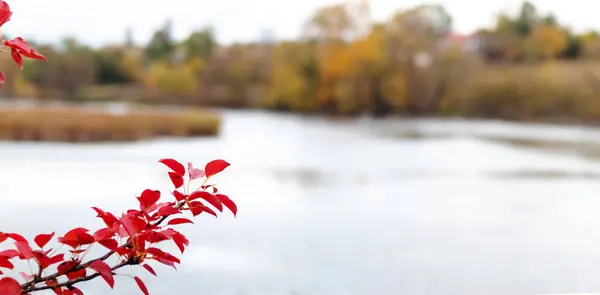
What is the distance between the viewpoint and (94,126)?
7.46m

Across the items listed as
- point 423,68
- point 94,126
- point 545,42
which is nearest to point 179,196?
point 94,126

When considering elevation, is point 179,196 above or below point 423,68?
above

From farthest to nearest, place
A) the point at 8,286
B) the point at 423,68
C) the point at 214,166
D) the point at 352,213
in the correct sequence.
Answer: the point at 423,68 < the point at 352,213 < the point at 214,166 < the point at 8,286

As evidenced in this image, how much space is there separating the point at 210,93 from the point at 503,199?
309 inches

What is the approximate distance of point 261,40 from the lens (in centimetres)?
1149

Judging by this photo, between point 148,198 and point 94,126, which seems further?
point 94,126

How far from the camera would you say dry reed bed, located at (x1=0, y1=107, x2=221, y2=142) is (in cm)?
699

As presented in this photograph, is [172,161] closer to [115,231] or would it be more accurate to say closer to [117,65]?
[115,231]

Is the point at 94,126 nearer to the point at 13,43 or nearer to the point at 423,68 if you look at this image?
the point at 13,43

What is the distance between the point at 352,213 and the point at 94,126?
4.58 metres

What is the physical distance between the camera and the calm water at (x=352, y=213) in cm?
211

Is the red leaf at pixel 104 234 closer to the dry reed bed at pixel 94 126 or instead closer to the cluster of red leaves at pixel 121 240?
the cluster of red leaves at pixel 121 240

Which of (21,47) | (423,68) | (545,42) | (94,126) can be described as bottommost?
(94,126)

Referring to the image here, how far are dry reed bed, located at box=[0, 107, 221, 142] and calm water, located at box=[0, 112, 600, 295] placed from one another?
1.50 feet
